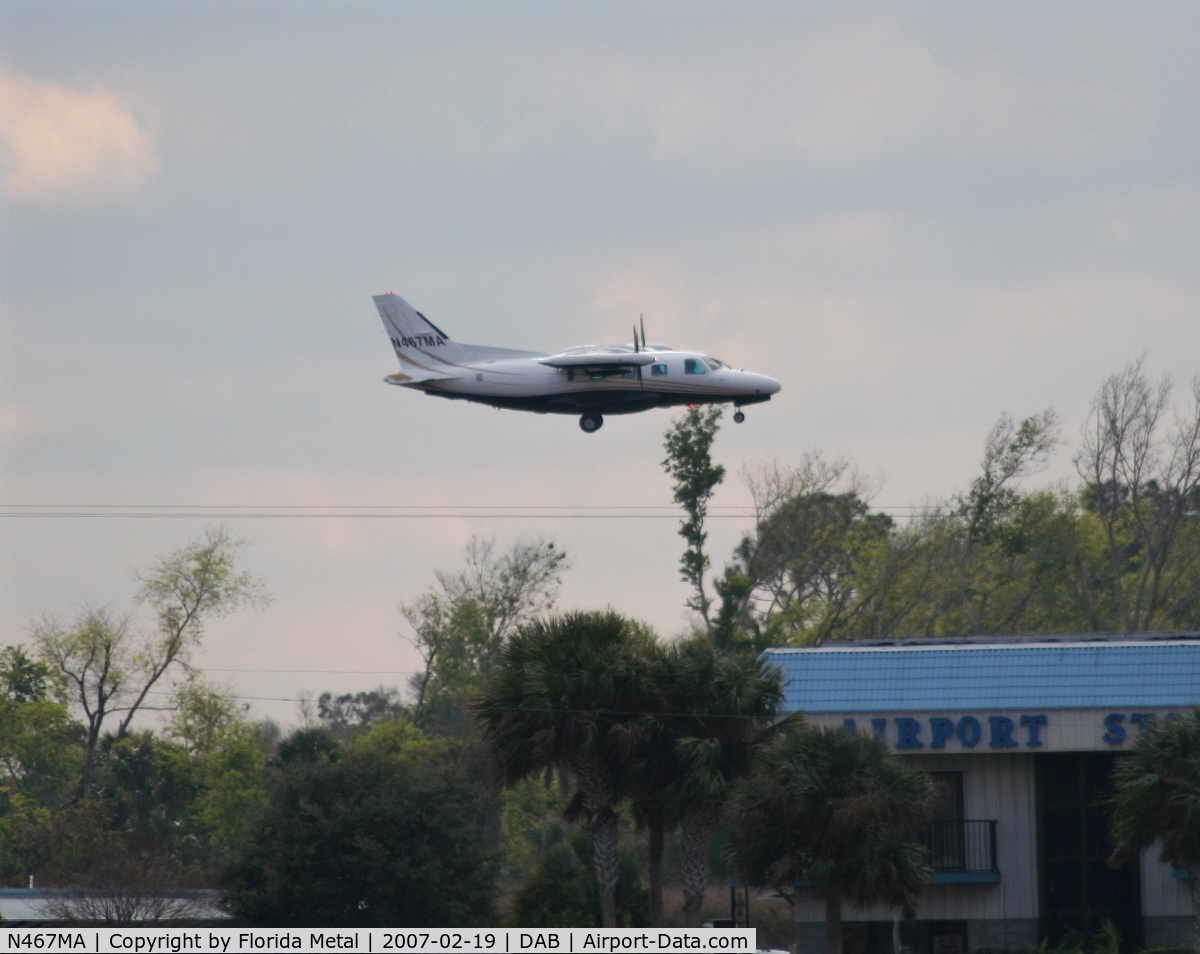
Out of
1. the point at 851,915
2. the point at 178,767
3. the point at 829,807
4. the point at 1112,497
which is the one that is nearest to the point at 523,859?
the point at 178,767

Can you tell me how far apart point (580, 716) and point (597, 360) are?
15386 millimetres

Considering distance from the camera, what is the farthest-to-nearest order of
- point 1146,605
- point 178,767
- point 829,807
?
point 1146,605
point 178,767
point 829,807

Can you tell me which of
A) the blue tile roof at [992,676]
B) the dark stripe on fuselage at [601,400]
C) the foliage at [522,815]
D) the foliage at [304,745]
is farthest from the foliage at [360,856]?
the foliage at [522,815]

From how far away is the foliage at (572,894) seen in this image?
3130 cm

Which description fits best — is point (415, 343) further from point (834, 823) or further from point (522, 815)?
point (522, 815)

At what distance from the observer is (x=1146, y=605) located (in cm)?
6819

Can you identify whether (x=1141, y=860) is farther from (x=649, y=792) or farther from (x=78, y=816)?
(x=78, y=816)

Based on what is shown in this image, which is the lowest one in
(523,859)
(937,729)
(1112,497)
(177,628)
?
(523,859)

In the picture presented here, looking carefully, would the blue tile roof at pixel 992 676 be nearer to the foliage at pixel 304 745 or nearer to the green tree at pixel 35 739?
the foliage at pixel 304 745

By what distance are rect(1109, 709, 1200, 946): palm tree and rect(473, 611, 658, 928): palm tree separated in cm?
784

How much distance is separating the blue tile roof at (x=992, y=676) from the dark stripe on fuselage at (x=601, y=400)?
41.4 ft

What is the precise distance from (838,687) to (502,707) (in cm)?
638

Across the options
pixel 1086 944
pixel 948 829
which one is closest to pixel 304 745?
pixel 948 829

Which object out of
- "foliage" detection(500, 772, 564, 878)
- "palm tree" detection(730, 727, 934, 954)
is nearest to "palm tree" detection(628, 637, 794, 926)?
"palm tree" detection(730, 727, 934, 954)
